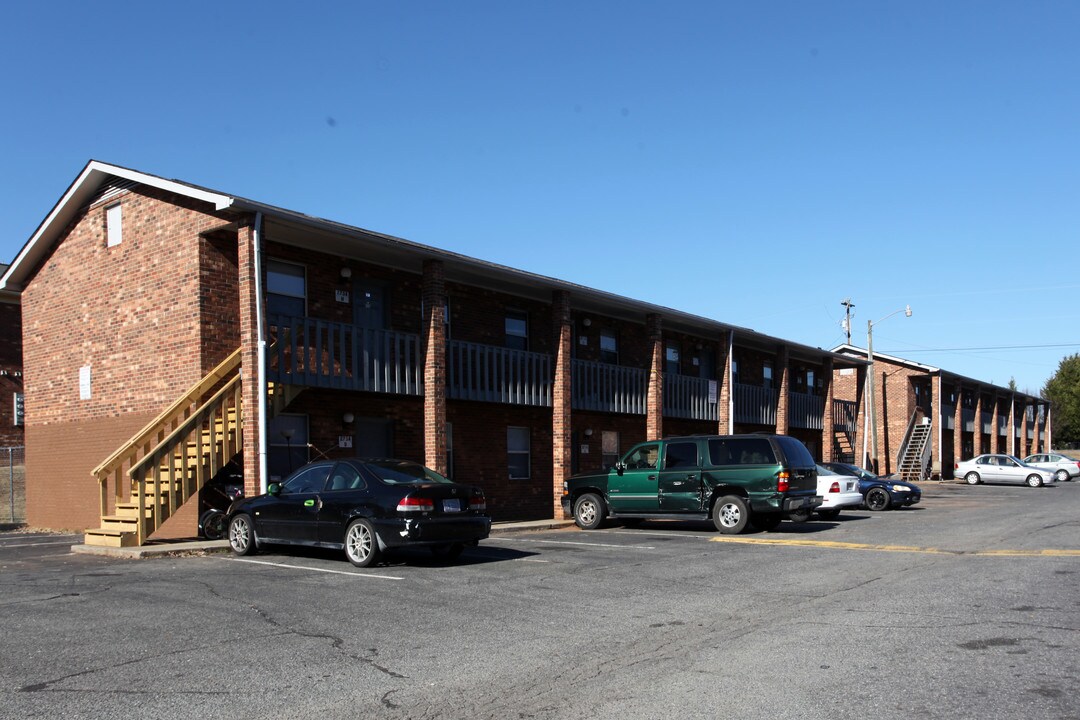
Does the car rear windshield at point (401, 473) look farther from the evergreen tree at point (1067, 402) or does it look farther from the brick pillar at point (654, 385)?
the evergreen tree at point (1067, 402)

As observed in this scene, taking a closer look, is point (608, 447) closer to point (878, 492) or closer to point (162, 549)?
point (878, 492)

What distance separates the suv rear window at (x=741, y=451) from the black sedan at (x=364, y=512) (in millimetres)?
6333

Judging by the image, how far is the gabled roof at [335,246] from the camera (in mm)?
16328

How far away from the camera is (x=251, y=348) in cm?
1617

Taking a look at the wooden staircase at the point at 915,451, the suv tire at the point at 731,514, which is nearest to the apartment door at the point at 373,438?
the suv tire at the point at 731,514

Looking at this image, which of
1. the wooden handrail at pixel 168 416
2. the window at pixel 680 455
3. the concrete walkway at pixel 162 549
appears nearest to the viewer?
the concrete walkway at pixel 162 549

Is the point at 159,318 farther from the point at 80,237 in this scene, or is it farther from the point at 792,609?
the point at 792,609

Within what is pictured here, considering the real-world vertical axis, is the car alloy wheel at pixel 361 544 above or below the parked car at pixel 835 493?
above

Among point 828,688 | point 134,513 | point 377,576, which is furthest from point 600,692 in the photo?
point 134,513

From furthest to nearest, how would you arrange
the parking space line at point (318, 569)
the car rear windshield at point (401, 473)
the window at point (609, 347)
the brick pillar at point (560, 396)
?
the window at point (609, 347)
the brick pillar at point (560, 396)
the car rear windshield at point (401, 473)
the parking space line at point (318, 569)

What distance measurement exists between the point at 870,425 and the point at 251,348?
112ft

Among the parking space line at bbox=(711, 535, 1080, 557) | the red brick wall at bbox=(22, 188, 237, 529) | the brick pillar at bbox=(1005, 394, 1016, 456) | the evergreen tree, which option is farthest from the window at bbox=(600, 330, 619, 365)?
the evergreen tree

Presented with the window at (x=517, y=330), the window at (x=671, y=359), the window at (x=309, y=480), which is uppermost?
the window at (x=517, y=330)

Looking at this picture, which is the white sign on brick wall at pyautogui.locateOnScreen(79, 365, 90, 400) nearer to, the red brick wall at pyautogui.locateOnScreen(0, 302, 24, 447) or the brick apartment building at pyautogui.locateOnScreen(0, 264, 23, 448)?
the brick apartment building at pyautogui.locateOnScreen(0, 264, 23, 448)
